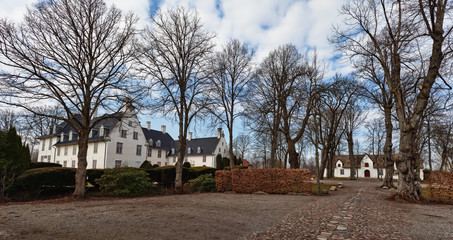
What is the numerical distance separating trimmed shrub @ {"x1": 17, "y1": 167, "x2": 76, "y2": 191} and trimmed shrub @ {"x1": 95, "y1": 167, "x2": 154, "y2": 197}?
1.53 m

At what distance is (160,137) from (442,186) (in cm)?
4299

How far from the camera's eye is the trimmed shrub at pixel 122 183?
12417mm

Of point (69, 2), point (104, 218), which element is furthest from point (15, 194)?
point (69, 2)

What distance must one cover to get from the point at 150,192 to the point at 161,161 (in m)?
33.0

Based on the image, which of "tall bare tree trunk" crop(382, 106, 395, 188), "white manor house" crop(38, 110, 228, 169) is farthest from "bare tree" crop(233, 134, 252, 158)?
"tall bare tree trunk" crop(382, 106, 395, 188)

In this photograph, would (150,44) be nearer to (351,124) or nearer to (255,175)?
(255,175)

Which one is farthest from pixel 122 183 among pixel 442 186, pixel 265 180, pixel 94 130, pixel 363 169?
pixel 363 169

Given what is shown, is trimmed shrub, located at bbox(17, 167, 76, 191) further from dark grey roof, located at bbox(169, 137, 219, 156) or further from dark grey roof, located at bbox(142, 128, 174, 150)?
dark grey roof, located at bbox(169, 137, 219, 156)

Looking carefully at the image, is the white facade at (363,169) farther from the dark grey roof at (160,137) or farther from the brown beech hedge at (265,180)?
the brown beech hedge at (265,180)

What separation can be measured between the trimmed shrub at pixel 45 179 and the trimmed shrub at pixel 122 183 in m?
1.53

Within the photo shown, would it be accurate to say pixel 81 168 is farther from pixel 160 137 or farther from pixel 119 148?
pixel 160 137

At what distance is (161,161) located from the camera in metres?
45.8

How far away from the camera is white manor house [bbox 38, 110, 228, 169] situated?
32.7 meters

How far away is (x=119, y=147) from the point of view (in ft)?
112
